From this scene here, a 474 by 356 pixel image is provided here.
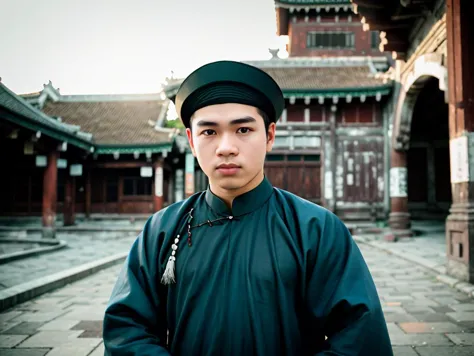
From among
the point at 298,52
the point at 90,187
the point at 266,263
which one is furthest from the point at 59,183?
the point at 266,263

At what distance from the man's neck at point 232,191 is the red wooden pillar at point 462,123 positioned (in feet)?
15.5

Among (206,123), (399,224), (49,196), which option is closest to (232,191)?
(206,123)

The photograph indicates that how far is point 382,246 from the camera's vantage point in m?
9.52

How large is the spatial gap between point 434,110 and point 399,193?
3408 millimetres

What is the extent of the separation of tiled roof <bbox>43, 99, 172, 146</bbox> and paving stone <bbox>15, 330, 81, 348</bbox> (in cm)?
1194

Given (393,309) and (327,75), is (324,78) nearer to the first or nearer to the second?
(327,75)

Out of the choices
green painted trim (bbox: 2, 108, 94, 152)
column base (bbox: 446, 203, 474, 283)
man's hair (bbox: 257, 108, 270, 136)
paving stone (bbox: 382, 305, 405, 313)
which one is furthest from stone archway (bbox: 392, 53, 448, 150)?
green painted trim (bbox: 2, 108, 94, 152)

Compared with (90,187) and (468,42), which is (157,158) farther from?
(468,42)

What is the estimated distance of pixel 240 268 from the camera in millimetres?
1422

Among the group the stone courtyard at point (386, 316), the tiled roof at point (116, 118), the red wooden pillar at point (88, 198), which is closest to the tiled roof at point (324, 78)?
the tiled roof at point (116, 118)

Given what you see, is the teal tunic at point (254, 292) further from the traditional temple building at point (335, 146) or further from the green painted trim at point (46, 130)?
the traditional temple building at point (335, 146)

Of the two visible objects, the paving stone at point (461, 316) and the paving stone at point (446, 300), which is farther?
the paving stone at point (446, 300)

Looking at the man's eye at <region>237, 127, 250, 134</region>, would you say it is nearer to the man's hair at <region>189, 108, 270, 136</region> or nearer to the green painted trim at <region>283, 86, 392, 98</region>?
the man's hair at <region>189, 108, 270, 136</region>

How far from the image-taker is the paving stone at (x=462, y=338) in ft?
9.98
